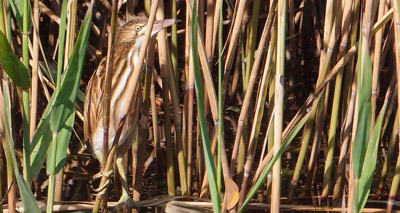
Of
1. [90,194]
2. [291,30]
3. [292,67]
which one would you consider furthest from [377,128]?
[292,67]

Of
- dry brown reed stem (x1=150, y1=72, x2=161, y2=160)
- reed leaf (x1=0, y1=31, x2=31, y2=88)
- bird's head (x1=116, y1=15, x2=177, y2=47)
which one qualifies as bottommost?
dry brown reed stem (x1=150, y1=72, x2=161, y2=160)

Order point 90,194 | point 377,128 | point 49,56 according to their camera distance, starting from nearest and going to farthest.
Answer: point 377,128 < point 90,194 < point 49,56

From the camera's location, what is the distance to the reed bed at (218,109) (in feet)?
5.57

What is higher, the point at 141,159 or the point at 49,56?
the point at 49,56

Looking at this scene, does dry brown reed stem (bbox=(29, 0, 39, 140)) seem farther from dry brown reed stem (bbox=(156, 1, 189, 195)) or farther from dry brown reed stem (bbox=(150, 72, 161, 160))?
dry brown reed stem (bbox=(150, 72, 161, 160))

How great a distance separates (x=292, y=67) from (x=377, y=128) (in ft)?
7.07

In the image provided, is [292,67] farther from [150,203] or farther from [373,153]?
[373,153]

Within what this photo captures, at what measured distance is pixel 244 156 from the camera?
8.49 ft

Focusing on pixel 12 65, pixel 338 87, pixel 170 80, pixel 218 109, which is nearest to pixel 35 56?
pixel 12 65

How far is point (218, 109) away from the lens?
67.7 inches

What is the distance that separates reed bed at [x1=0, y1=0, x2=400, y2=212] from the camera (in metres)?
1.70

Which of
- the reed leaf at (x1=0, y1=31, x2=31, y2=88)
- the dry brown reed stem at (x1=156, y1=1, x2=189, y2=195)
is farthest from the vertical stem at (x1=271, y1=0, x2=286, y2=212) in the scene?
the dry brown reed stem at (x1=156, y1=1, x2=189, y2=195)

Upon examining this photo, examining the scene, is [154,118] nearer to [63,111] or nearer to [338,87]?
[338,87]

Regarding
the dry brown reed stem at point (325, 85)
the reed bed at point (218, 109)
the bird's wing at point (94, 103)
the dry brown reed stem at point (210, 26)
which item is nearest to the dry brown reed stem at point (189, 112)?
the reed bed at point (218, 109)
